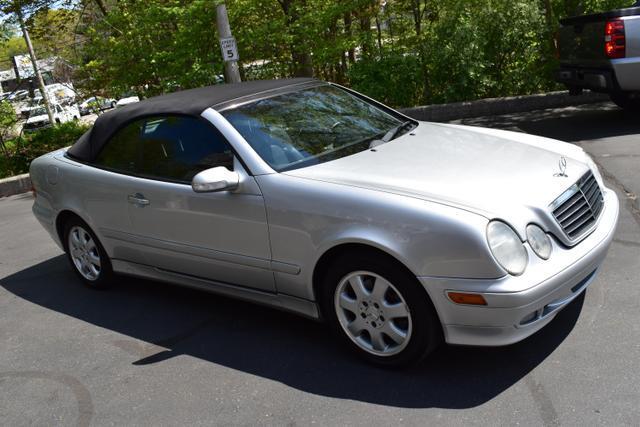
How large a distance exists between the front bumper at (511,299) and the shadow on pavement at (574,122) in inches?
217

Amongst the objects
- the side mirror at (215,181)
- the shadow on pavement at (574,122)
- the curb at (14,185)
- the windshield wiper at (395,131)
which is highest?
the side mirror at (215,181)

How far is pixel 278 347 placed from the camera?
4.20 metres

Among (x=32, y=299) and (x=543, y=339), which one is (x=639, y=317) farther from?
(x=32, y=299)

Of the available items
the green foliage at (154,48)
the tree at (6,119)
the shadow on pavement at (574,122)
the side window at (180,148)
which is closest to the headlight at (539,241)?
the side window at (180,148)

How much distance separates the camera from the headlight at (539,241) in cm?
333

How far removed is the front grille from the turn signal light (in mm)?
645

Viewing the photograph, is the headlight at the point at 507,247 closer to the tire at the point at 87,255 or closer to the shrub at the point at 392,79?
the tire at the point at 87,255

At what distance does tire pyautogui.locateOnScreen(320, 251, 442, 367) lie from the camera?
344 cm

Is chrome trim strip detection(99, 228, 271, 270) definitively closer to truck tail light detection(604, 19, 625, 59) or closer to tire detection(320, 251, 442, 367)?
tire detection(320, 251, 442, 367)

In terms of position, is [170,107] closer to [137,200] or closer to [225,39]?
[137,200]

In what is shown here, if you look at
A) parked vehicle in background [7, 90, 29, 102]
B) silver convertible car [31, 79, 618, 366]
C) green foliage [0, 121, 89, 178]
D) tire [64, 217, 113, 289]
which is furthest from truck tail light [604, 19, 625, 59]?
parked vehicle in background [7, 90, 29, 102]

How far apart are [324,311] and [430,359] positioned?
64cm

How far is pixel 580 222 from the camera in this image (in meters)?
3.68

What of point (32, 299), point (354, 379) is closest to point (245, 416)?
point (354, 379)
